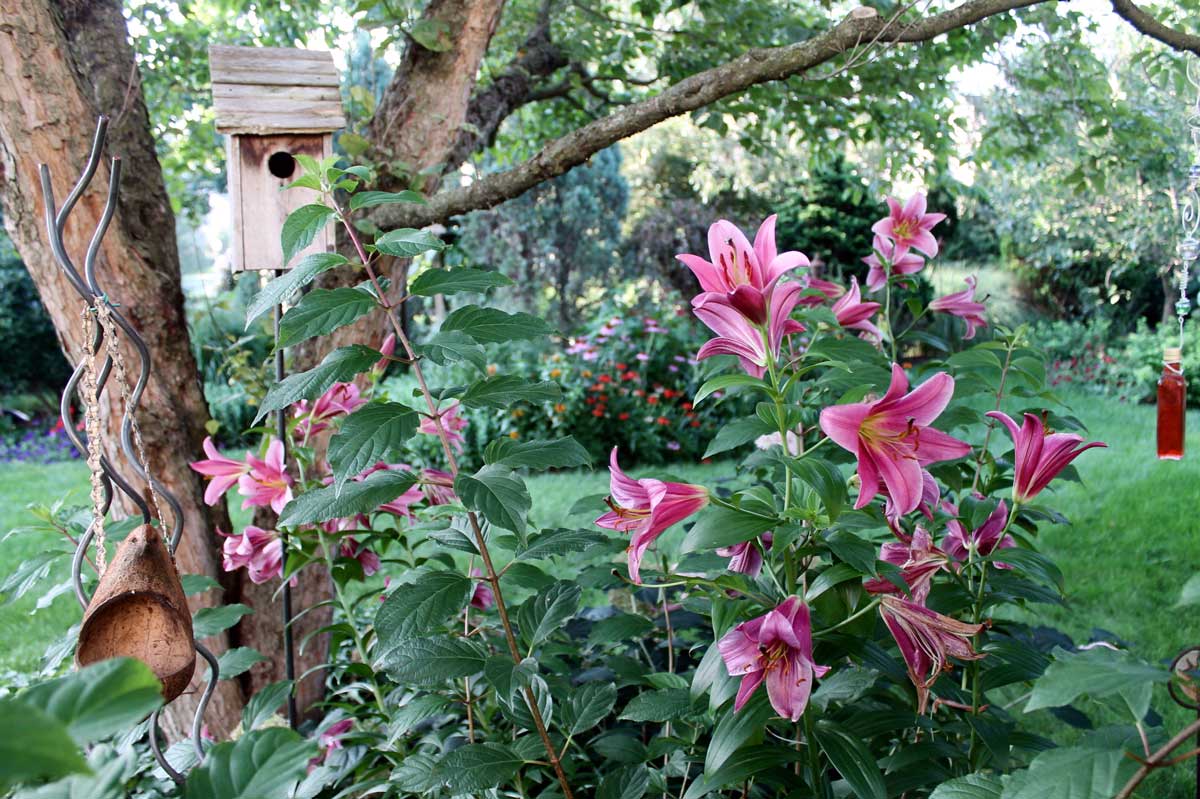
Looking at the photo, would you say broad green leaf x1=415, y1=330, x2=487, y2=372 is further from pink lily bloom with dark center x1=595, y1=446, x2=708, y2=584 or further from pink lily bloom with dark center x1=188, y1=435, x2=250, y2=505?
pink lily bloom with dark center x1=188, y1=435, x2=250, y2=505

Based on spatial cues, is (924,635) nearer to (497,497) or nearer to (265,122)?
(497,497)

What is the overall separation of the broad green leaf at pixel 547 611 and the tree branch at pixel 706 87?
3.69 ft

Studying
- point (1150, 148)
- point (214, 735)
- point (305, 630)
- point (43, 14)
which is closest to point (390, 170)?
point (43, 14)

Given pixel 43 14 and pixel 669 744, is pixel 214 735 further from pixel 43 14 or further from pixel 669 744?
pixel 43 14

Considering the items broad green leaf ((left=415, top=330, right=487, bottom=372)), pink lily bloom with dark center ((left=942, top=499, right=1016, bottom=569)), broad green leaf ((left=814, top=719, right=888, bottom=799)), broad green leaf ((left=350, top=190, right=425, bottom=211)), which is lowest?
broad green leaf ((left=814, top=719, right=888, bottom=799))

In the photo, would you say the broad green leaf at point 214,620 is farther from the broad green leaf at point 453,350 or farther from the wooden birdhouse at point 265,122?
the wooden birdhouse at point 265,122

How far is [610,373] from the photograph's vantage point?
239 inches

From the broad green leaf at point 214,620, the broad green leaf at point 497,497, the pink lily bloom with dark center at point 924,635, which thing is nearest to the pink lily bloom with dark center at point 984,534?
the pink lily bloom with dark center at point 924,635

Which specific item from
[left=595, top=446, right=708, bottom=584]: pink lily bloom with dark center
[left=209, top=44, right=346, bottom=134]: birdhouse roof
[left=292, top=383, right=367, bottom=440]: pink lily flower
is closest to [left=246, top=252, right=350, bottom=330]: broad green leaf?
[left=595, top=446, right=708, bottom=584]: pink lily bloom with dark center

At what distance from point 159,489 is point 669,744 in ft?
Result: 2.76

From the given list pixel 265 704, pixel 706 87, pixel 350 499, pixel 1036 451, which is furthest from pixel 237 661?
pixel 706 87

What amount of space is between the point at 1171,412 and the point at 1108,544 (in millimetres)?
2241

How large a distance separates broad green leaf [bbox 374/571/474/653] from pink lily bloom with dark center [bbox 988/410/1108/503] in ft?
2.23

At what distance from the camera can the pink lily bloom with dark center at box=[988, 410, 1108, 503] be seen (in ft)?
3.34
